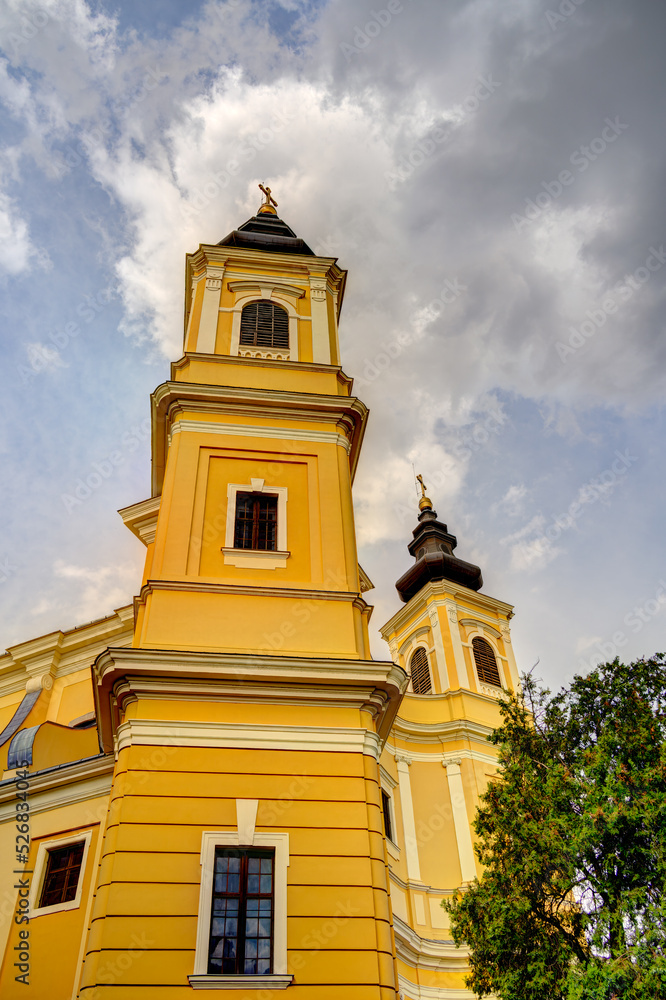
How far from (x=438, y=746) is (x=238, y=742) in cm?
1417

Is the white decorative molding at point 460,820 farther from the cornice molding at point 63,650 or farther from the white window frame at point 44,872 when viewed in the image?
the white window frame at point 44,872

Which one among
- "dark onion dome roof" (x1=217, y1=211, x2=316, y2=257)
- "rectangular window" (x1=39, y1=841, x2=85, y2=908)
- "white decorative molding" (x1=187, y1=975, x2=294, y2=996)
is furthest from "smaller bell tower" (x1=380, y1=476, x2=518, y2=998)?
"dark onion dome roof" (x1=217, y1=211, x2=316, y2=257)

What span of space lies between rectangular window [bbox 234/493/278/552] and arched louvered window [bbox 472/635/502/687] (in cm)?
1519

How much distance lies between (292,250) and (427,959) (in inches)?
708

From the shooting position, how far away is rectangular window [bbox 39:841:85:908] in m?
12.3

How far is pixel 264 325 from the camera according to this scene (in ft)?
59.2

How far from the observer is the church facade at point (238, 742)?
9.45 m

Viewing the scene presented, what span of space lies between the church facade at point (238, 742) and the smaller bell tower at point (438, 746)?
14 cm

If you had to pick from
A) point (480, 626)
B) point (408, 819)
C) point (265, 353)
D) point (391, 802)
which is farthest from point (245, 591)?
point (480, 626)

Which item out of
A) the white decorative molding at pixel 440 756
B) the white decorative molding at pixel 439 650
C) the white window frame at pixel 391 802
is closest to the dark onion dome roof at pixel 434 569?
the white decorative molding at pixel 439 650

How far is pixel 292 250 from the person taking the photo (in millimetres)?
21359

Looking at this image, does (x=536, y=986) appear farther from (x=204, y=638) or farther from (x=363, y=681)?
(x=204, y=638)

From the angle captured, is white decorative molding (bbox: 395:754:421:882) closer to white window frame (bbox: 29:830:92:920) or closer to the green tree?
the green tree

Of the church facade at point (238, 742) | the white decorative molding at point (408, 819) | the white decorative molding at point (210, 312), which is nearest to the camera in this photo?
the church facade at point (238, 742)
